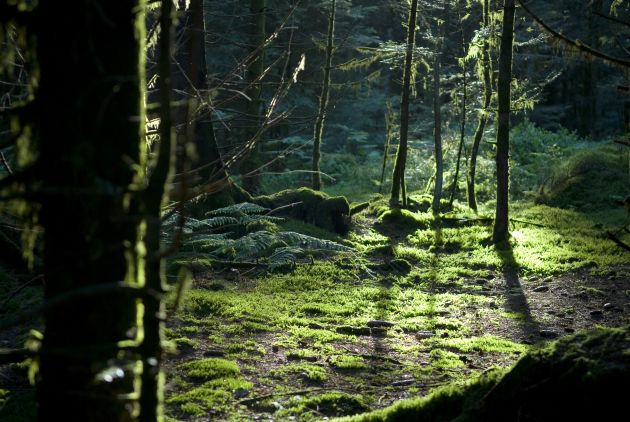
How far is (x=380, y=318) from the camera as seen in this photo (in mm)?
8867

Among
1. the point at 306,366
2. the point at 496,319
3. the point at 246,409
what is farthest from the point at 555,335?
the point at 246,409

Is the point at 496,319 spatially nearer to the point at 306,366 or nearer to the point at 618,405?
the point at 306,366

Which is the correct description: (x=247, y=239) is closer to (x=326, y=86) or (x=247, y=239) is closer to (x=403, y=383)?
(x=403, y=383)

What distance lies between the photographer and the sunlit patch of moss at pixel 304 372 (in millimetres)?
6285

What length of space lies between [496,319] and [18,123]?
808 cm

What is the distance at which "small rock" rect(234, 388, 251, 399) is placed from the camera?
18.6 ft

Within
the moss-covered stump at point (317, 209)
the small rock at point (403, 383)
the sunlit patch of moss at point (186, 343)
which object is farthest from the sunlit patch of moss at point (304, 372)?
the moss-covered stump at point (317, 209)

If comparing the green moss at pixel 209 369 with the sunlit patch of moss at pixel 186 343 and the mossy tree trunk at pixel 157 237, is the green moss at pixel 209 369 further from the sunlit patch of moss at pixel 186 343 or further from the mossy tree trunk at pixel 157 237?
the mossy tree trunk at pixel 157 237

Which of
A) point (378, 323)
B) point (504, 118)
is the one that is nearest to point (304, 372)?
point (378, 323)

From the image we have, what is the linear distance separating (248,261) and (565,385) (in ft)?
27.0

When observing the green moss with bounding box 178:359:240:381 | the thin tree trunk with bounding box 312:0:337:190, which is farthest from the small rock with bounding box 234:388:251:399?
the thin tree trunk with bounding box 312:0:337:190

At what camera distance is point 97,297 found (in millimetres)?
2096

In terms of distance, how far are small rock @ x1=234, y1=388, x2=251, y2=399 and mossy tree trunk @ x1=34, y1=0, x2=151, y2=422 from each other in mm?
3617

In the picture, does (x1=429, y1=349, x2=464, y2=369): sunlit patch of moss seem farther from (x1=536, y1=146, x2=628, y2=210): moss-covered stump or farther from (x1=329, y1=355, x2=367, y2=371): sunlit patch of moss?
(x1=536, y1=146, x2=628, y2=210): moss-covered stump
